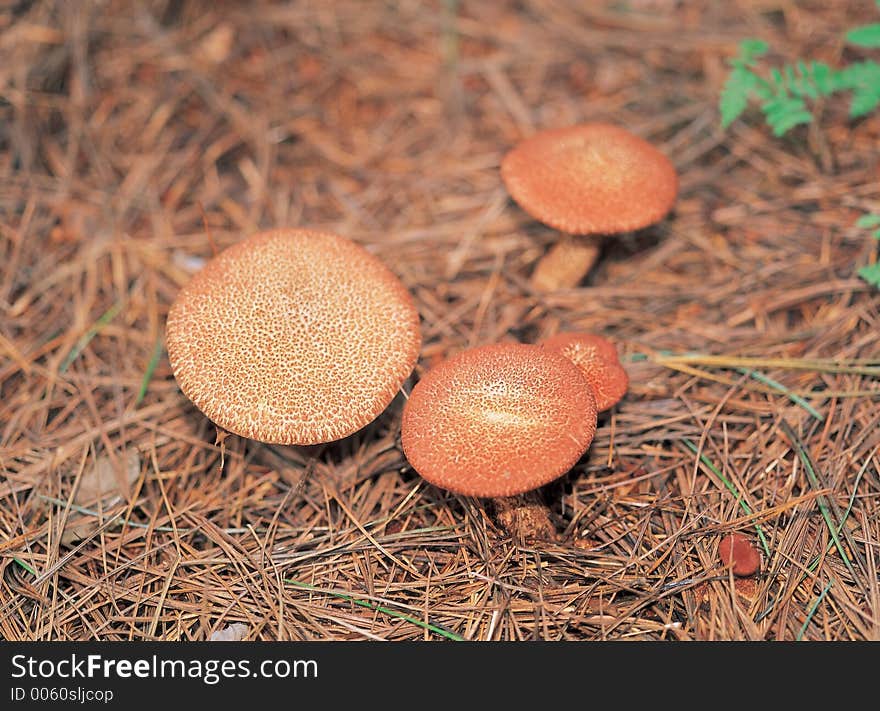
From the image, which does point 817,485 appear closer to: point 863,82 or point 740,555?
point 740,555

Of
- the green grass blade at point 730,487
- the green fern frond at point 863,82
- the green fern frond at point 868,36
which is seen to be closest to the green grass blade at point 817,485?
the green grass blade at point 730,487

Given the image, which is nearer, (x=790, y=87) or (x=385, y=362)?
(x=385, y=362)

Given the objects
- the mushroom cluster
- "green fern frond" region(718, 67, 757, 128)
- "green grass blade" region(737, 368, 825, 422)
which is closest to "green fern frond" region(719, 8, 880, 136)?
"green fern frond" region(718, 67, 757, 128)

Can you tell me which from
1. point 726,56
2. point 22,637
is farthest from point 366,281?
point 726,56

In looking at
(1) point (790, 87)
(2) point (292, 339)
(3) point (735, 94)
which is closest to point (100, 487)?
(2) point (292, 339)

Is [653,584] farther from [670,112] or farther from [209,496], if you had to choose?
[670,112]

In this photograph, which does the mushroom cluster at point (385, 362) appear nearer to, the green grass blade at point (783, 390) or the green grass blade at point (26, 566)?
the green grass blade at point (783, 390)
